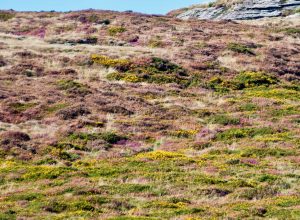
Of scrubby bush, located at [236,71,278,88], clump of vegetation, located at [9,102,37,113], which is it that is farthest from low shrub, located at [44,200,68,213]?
scrubby bush, located at [236,71,278,88]

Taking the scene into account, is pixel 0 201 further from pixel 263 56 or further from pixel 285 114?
pixel 263 56

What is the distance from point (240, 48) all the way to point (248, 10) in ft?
143

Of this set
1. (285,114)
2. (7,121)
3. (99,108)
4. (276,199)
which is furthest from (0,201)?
(285,114)

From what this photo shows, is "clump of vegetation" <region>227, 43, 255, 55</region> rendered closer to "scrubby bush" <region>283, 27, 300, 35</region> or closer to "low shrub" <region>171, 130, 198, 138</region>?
"scrubby bush" <region>283, 27, 300, 35</region>

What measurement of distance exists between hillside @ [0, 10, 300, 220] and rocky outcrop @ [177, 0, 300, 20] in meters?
25.6

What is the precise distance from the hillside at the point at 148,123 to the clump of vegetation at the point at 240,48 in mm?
253

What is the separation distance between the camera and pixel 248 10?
3976 inches

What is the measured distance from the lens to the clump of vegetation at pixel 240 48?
59312 mm

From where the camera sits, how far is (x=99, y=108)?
1474 inches

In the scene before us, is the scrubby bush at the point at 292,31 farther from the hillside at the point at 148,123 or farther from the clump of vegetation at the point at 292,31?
the hillside at the point at 148,123

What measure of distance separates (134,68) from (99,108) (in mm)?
14299

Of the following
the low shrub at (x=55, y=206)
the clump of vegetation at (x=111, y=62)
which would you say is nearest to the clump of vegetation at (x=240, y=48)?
the clump of vegetation at (x=111, y=62)

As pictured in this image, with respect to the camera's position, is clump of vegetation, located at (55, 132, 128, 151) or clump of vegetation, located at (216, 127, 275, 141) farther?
clump of vegetation, located at (216, 127, 275, 141)

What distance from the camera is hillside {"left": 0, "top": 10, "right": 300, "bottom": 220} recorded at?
19609mm
